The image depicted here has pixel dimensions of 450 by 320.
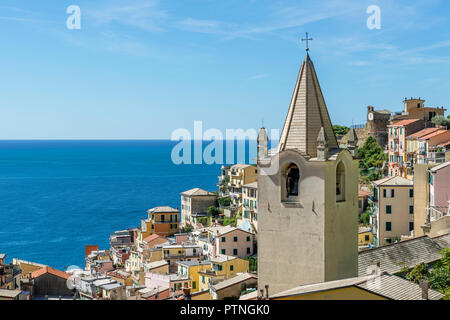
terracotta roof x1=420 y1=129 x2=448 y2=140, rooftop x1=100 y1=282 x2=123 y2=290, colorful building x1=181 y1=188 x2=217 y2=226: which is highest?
terracotta roof x1=420 y1=129 x2=448 y2=140

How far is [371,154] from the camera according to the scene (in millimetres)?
64312

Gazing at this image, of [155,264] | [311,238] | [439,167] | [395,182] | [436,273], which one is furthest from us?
[155,264]

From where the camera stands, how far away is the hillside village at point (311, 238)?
13.5 m

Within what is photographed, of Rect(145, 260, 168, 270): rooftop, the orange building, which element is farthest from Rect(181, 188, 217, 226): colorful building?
Rect(145, 260, 168, 270): rooftop

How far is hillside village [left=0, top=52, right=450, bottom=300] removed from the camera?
532 inches

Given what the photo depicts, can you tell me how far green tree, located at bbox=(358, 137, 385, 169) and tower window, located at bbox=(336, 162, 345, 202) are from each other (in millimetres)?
48774

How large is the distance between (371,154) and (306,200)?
174 feet

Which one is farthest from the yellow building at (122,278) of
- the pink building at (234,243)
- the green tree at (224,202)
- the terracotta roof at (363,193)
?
the green tree at (224,202)

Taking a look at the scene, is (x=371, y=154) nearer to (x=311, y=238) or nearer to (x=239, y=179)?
(x=239, y=179)

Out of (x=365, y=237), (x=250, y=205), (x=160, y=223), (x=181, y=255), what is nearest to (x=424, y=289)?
(x=365, y=237)

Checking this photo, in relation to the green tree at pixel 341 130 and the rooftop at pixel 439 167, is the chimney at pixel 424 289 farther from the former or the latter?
the green tree at pixel 341 130

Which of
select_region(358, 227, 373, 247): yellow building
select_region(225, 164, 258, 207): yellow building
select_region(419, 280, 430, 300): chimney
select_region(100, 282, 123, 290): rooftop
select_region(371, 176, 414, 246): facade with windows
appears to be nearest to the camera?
select_region(419, 280, 430, 300): chimney

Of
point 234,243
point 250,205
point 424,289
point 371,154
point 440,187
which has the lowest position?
point 234,243

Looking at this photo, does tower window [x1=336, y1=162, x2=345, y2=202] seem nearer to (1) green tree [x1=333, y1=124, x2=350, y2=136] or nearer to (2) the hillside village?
(2) the hillside village
